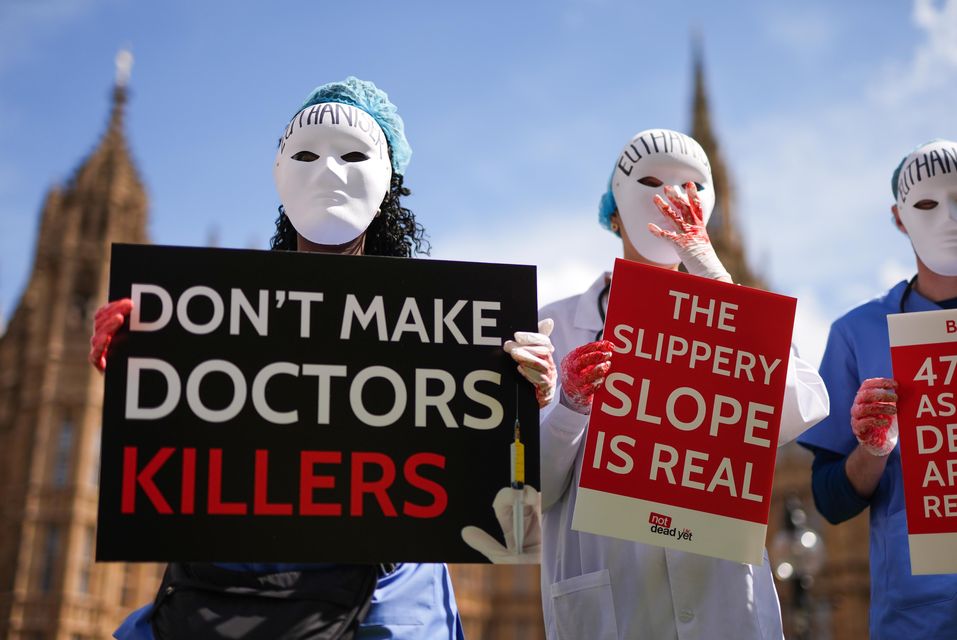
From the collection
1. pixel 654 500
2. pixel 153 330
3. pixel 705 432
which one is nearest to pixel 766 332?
pixel 705 432

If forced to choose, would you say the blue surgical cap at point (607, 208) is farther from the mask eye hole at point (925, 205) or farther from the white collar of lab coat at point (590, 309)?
the mask eye hole at point (925, 205)

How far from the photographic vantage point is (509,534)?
304 centimetres

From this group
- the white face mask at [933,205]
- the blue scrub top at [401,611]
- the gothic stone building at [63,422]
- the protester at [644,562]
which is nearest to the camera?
the blue scrub top at [401,611]

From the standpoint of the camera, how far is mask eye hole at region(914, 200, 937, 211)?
4055mm

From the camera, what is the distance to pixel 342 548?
2967 mm

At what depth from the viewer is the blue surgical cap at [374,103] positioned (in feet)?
12.3

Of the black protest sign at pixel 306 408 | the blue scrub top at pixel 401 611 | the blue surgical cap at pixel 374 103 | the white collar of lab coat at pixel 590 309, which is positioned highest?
the blue surgical cap at pixel 374 103

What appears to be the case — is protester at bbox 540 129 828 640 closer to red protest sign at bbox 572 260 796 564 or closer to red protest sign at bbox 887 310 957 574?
red protest sign at bbox 572 260 796 564

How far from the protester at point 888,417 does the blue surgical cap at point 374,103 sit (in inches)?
62.8

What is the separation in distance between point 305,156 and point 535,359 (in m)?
0.98

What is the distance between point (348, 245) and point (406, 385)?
623mm

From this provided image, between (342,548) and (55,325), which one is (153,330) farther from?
(55,325)

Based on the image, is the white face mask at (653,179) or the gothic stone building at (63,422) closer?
the white face mask at (653,179)

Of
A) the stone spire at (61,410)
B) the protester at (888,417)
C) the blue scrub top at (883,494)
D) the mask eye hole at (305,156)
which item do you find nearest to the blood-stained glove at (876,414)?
the protester at (888,417)
